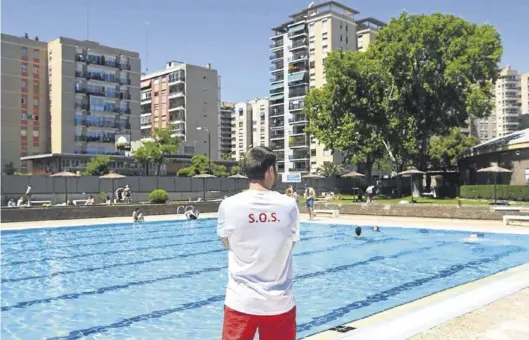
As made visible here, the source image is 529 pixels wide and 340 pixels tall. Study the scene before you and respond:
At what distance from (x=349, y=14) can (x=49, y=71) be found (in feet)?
202

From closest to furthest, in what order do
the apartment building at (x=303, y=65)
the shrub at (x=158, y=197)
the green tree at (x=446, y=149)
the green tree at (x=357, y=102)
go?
the shrub at (x=158, y=197)
the green tree at (x=357, y=102)
the green tree at (x=446, y=149)
the apartment building at (x=303, y=65)

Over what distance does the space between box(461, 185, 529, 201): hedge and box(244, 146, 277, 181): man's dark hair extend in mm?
34162

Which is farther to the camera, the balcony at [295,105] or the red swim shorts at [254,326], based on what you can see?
the balcony at [295,105]

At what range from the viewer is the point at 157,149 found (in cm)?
7400

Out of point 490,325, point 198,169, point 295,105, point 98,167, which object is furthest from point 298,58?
point 490,325

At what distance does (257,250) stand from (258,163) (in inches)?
22.8

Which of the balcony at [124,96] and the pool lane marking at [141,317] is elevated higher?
the balcony at [124,96]

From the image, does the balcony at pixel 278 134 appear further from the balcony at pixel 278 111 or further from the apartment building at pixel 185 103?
the apartment building at pixel 185 103

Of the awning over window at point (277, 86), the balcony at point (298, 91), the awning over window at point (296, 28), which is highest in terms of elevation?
the awning over window at point (296, 28)

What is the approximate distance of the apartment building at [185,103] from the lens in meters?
107

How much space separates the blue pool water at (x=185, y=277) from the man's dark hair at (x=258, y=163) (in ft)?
14.2

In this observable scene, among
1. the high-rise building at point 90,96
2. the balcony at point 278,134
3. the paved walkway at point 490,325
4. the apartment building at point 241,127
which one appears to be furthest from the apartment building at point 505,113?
the paved walkway at point 490,325

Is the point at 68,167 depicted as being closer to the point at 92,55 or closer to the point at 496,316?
the point at 92,55

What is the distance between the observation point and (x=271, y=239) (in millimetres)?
3189
